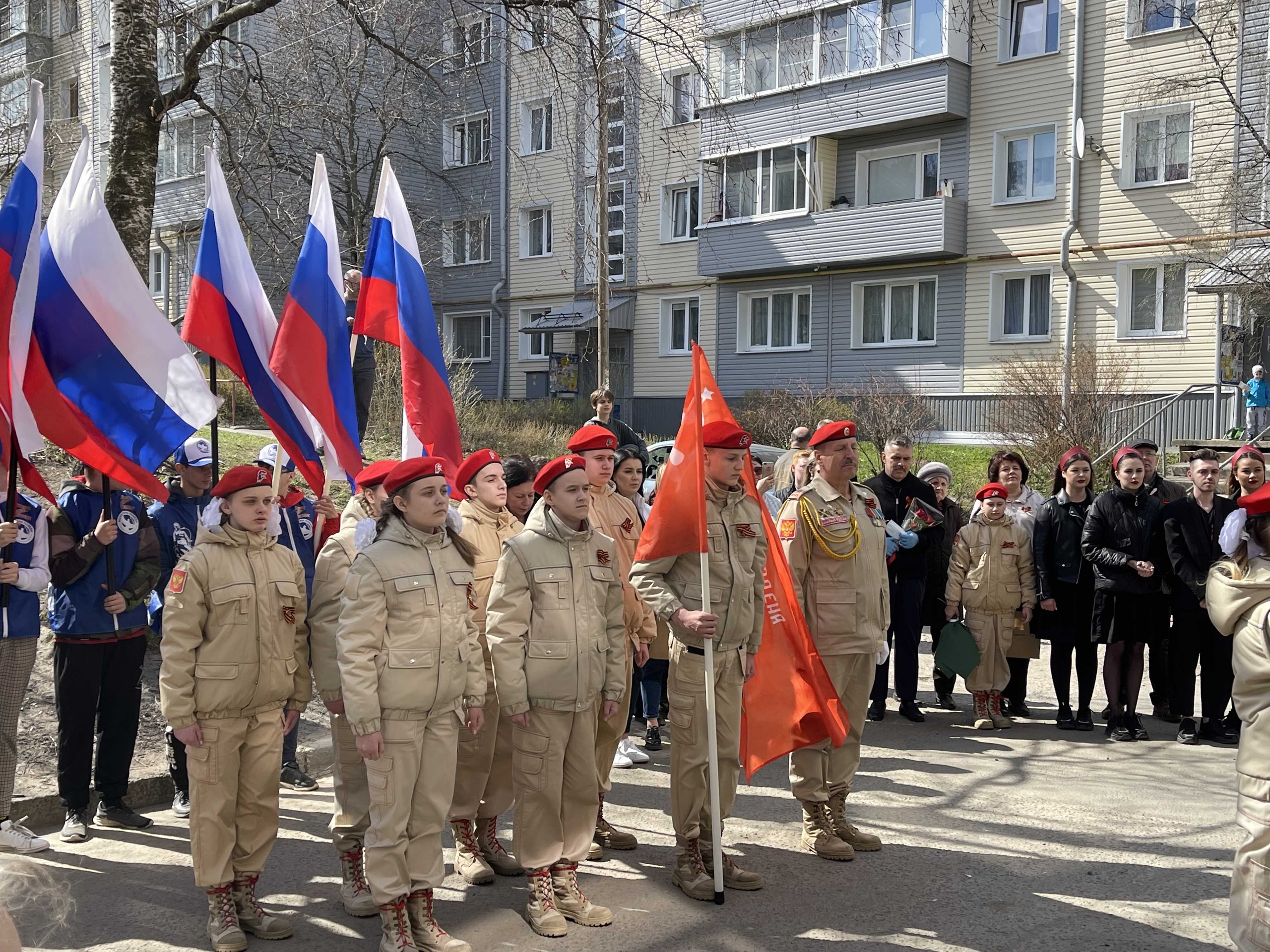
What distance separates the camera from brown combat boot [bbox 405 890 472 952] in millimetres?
4480

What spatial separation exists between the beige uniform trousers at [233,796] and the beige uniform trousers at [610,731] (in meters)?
1.49

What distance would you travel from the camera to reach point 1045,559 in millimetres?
8727

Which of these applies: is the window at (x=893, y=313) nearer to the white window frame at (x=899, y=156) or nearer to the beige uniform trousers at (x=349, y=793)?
the white window frame at (x=899, y=156)

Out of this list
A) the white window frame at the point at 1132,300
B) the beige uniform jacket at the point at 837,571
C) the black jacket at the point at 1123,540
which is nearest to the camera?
the beige uniform jacket at the point at 837,571

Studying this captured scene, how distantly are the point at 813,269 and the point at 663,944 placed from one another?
24078mm

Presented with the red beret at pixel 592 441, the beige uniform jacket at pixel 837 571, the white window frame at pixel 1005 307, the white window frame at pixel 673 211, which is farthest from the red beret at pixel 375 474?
the white window frame at pixel 673 211

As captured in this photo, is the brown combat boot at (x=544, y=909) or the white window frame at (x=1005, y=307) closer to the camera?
the brown combat boot at (x=544, y=909)

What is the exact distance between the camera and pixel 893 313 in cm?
2677

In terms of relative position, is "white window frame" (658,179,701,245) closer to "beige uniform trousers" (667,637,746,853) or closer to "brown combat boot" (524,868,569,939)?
"beige uniform trousers" (667,637,746,853)

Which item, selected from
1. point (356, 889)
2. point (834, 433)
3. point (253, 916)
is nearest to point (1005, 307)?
point (834, 433)

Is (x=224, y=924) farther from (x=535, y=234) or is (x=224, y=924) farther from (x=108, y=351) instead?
(x=535, y=234)

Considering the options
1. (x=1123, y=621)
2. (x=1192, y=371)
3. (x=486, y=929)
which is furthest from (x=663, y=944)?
(x=1192, y=371)

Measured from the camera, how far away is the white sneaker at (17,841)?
564 centimetres

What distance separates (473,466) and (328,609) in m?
1.12
